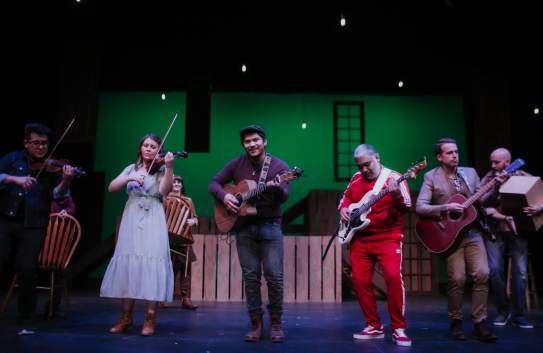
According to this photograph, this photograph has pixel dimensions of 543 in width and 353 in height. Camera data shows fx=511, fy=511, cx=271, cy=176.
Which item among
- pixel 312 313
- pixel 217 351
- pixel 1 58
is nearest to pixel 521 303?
pixel 312 313

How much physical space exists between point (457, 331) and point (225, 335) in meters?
1.84

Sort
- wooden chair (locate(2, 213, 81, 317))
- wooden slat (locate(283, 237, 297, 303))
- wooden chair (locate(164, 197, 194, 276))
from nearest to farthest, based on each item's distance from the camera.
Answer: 1. wooden chair (locate(2, 213, 81, 317))
2. wooden chair (locate(164, 197, 194, 276))
3. wooden slat (locate(283, 237, 297, 303))

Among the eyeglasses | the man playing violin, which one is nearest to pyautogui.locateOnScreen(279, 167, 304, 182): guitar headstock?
the man playing violin

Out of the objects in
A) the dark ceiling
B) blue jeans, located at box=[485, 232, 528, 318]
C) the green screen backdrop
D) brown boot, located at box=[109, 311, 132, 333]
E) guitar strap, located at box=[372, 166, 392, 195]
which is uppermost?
the dark ceiling

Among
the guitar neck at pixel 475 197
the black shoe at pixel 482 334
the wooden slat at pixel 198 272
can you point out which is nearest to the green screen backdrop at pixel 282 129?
the wooden slat at pixel 198 272

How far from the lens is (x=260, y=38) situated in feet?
33.3

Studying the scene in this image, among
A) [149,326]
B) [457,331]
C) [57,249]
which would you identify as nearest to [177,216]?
[57,249]

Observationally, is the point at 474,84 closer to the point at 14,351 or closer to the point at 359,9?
the point at 359,9

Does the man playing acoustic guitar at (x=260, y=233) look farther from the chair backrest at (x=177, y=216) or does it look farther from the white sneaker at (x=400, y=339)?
the chair backrest at (x=177, y=216)

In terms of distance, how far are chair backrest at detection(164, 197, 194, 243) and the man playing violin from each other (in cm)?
161

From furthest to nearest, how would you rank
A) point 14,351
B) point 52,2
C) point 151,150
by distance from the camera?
point 52,2
point 151,150
point 14,351

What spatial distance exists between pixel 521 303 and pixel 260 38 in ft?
23.1

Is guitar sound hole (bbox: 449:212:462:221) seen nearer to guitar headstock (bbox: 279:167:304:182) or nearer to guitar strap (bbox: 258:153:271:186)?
guitar headstock (bbox: 279:167:304:182)

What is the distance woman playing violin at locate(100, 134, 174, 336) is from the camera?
13.0ft
